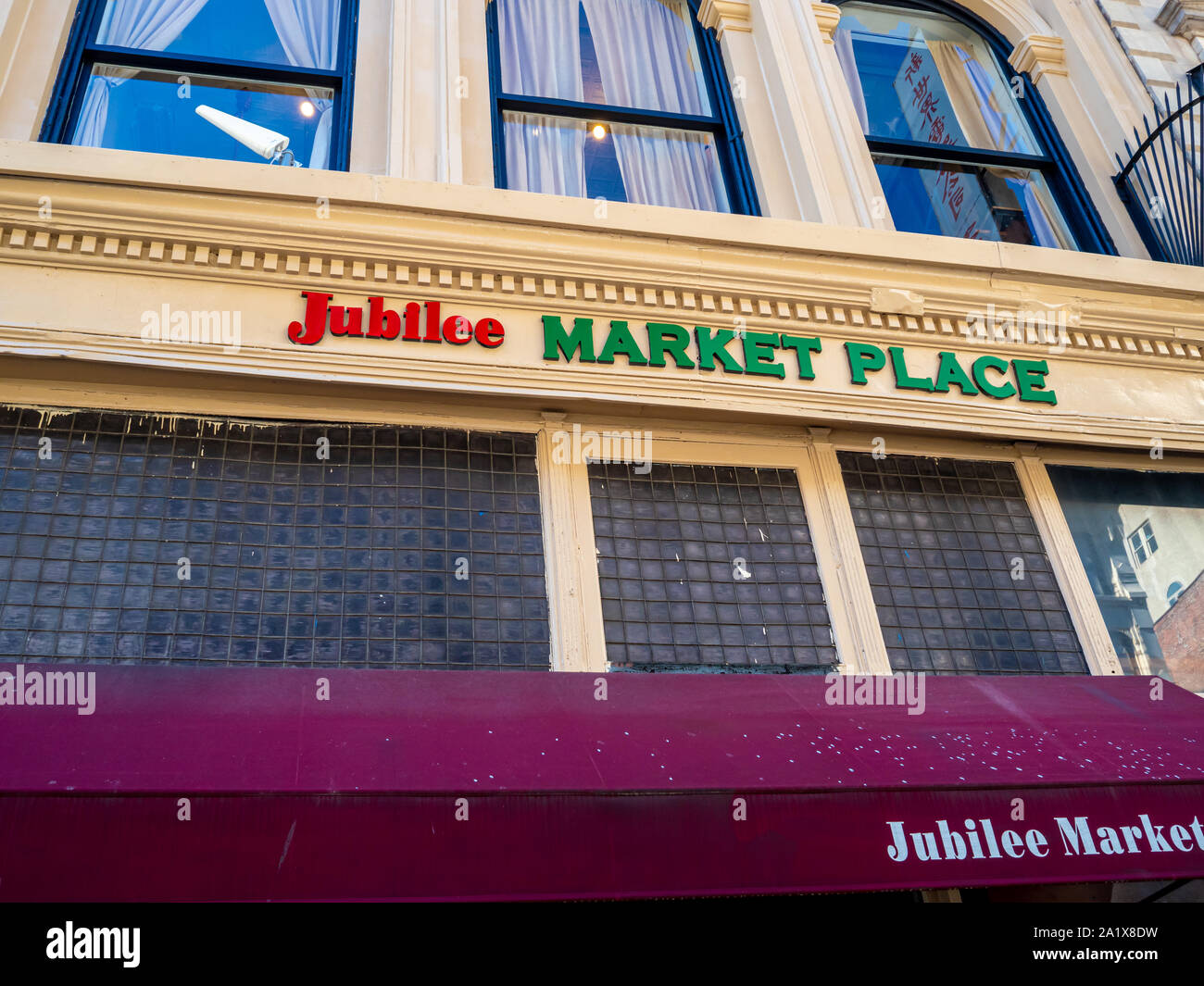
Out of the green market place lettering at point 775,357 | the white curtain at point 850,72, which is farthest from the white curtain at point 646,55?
the green market place lettering at point 775,357

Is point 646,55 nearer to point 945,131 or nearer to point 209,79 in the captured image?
point 945,131

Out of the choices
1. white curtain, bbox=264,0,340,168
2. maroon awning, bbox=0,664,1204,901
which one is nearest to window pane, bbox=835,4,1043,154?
white curtain, bbox=264,0,340,168

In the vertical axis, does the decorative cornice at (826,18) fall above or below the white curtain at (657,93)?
above

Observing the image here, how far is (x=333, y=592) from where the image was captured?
5.31 meters

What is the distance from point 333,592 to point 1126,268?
598 centimetres

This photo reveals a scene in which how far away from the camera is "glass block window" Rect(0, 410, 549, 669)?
5000mm

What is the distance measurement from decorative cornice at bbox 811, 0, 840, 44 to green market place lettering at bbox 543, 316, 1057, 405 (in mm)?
3737

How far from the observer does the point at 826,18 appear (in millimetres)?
8836

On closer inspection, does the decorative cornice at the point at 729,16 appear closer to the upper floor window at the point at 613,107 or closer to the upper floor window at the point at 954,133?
the upper floor window at the point at 613,107

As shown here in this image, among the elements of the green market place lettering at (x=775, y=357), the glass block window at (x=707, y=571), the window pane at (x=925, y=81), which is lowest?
the glass block window at (x=707, y=571)

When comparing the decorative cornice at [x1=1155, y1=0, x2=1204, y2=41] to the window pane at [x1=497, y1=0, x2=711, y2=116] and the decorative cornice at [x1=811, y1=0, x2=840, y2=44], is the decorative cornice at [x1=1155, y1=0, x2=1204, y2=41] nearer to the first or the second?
the decorative cornice at [x1=811, y1=0, x2=840, y2=44]

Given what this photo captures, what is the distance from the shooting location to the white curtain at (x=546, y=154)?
7500 millimetres

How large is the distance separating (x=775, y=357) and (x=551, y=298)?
59.2 inches
